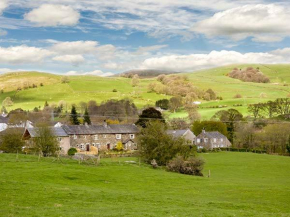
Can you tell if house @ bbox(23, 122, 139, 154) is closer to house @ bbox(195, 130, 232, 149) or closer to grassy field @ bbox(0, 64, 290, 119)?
house @ bbox(195, 130, 232, 149)

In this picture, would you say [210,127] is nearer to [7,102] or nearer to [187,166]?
[187,166]

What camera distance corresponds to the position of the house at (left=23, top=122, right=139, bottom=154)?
3189 inches

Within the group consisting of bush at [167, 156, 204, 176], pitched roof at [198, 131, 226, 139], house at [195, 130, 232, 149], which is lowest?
bush at [167, 156, 204, 176]

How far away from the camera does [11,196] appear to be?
68.7ft

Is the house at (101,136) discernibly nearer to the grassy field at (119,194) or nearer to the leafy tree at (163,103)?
the grassy field at (119,194)

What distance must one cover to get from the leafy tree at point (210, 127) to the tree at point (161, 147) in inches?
2112

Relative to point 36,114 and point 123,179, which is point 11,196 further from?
point 36,114

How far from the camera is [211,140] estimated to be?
98.3 m

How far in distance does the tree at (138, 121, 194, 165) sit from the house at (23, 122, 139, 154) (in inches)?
1220

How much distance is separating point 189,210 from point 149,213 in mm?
2882

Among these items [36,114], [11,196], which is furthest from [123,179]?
[36,114]

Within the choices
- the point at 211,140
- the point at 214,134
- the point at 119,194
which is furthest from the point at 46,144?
the point at 214,134

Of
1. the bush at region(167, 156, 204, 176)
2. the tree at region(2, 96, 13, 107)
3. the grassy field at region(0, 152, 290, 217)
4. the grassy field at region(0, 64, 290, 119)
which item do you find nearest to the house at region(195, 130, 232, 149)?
the grassy field at region(0, 64, 290, 119)

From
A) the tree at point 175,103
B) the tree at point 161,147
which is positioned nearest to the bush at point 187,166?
the tree at point 161,147
